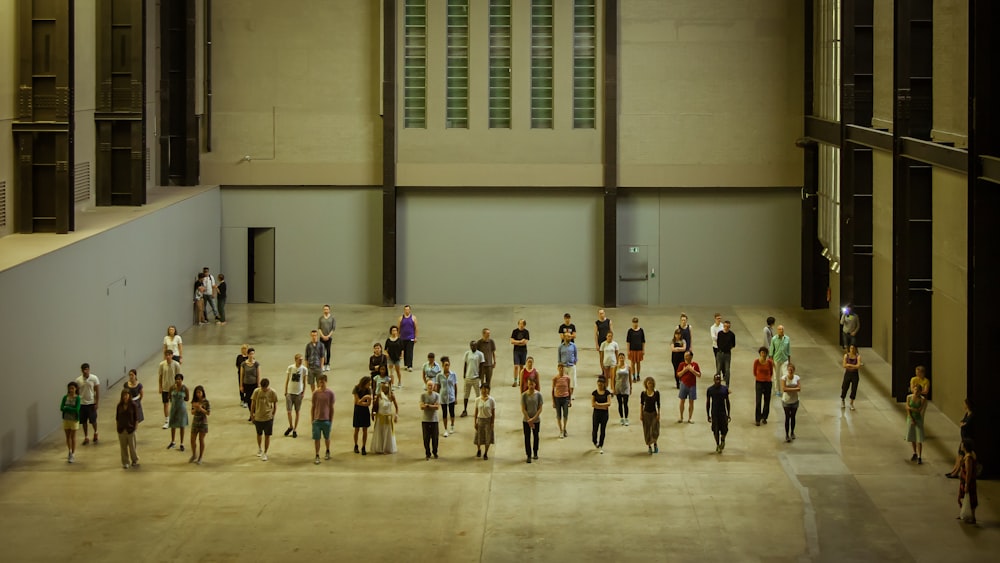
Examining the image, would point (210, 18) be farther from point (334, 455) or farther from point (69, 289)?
point (334, 455)

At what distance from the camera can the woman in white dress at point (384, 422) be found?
25.3m

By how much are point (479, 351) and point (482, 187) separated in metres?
13.9

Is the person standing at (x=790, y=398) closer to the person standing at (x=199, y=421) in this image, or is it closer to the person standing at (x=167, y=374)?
the person standing at (x=199, y=421)

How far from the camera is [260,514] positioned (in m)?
22.2

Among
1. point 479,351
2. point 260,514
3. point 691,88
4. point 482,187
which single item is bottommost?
point 260,514

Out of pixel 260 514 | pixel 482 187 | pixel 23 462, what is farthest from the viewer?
pixel 482 187

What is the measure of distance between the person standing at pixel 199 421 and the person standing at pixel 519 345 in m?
7.84

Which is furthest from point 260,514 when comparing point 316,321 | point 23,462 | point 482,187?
point 482,187

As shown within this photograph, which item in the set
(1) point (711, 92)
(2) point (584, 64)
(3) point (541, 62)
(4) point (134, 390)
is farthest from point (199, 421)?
(1) point (711, 92)

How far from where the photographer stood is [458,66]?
4153cm

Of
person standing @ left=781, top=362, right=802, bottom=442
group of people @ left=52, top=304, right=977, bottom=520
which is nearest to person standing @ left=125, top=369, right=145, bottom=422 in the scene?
group of people @ left=52, top=304, right=977, bottom=520

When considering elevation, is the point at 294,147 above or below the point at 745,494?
above

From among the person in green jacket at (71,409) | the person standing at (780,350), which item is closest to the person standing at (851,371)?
the person standing at (780,350)

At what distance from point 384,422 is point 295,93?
18.7 m
